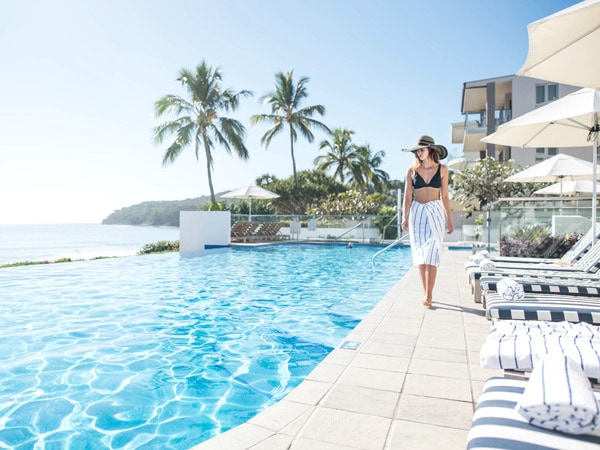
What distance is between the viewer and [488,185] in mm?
16703

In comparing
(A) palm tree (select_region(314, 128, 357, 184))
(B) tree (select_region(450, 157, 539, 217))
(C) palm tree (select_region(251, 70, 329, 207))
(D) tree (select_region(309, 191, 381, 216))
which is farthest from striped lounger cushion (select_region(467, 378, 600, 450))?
(A) palm tree (select_region(314, 128, 357, 184))

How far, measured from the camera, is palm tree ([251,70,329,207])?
26844mm

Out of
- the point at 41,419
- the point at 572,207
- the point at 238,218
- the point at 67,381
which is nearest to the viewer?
the point at 41,419

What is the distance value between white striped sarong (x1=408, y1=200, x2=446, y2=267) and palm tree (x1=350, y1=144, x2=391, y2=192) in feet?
98.4

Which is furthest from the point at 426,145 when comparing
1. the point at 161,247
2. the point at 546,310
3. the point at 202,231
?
the point at 161,247

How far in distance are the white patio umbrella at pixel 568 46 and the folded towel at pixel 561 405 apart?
2634 millimetres

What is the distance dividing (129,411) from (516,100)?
2384 cm

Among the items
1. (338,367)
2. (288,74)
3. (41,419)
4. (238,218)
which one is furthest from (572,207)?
(288,74)

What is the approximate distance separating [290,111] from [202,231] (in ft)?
44.2

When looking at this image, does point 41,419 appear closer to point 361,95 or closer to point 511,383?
point 511,383

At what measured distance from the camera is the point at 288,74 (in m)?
27.0

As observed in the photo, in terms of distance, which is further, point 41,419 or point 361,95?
point 361,95

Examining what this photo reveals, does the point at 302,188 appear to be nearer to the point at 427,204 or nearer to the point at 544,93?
the point at 544,93

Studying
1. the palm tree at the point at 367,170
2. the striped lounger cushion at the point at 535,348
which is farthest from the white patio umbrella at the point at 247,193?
the palm tree at the point at 367,170
